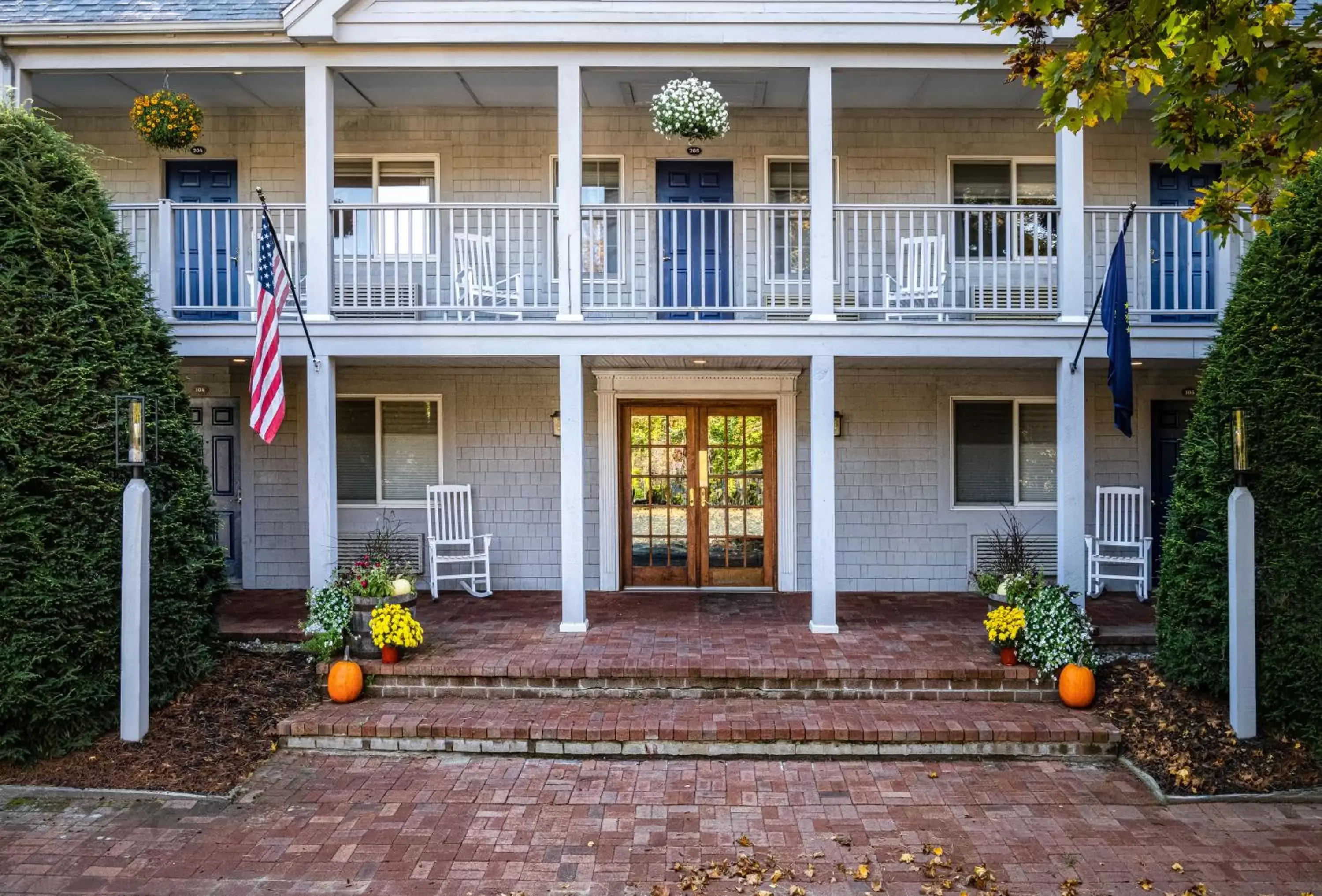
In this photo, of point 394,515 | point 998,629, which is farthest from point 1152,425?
point 394,515

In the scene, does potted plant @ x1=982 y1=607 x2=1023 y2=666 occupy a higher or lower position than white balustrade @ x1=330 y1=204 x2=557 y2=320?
lower

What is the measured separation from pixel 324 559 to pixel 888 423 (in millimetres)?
5988

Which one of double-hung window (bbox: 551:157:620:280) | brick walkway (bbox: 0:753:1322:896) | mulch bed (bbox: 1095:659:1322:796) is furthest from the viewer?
double-hung window (bbox: 551:157:620:280)

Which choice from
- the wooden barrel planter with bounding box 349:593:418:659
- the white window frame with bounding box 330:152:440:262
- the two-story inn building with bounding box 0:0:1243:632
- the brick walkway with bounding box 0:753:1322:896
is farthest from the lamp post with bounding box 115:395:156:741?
the white window frame with bounding box 330:152:440:262

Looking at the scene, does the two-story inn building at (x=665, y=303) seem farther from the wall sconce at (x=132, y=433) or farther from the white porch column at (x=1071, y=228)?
the wall sconce at (x=132, y=433)

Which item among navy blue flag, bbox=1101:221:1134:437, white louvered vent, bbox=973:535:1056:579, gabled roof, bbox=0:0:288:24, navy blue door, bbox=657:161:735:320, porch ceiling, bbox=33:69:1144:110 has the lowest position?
white louvered vent, bbox=973:535:1056:579

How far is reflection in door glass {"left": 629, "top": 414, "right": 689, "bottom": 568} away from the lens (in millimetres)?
9664

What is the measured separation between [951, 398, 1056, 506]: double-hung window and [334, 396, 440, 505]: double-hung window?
19.4 ft

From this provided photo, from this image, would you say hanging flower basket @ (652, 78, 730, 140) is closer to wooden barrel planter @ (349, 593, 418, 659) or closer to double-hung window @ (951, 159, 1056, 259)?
double-hung window @ (951, 159, 1056, 259)

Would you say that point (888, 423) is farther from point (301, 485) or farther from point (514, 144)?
point (301, 485)

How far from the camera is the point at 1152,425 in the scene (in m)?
9.49

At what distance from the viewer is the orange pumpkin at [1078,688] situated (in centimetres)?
629

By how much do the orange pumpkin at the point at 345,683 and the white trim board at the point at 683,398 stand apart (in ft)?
11.4

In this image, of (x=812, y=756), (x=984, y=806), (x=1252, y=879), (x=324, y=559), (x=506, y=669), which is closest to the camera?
(x=1252, y=879)
